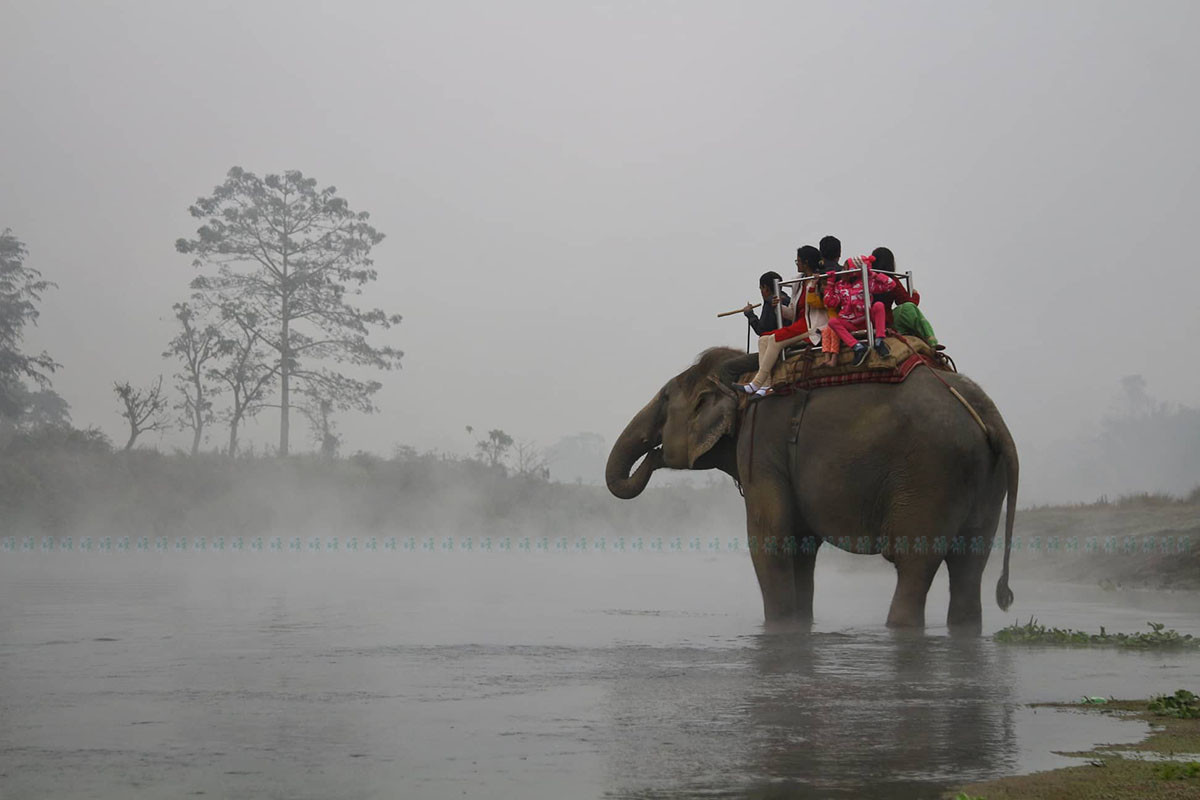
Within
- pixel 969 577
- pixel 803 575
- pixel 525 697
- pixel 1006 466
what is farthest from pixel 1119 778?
pixel 803 575

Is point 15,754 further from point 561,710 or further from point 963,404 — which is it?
point 963,404

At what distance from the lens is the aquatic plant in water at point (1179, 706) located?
6254 mm

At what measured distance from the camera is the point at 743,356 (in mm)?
11820

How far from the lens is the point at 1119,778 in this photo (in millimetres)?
4742

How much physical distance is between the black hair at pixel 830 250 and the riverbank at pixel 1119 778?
6234mm

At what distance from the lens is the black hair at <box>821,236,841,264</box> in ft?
37.7

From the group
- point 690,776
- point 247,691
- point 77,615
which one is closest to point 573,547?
point 77,615

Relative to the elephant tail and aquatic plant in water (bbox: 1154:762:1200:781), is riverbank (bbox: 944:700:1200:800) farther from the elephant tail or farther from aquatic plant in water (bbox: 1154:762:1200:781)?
the elephant tail

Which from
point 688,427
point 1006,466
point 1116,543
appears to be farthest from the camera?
point 1116,543

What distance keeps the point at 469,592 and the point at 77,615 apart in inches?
192

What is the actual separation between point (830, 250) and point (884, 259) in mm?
435

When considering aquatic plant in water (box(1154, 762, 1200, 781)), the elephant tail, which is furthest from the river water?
the elephant tail

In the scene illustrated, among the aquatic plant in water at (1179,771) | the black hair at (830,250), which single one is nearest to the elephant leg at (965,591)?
the black hair at (830,250)

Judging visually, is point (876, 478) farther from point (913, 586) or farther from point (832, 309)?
point (832, 309)
